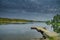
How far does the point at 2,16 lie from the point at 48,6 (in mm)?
788

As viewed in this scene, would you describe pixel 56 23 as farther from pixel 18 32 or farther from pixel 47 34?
pixel 18 32

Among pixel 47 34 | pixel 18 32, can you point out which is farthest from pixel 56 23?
pixel 18 32

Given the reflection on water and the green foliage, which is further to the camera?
the green foliage

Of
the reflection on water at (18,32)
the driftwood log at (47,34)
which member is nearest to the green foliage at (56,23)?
the driftwood log at (47,34)

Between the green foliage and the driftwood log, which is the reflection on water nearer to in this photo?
the driftwood log

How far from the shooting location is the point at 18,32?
2.43 metres

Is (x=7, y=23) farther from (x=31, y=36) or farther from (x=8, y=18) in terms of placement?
(x=31, y=36)

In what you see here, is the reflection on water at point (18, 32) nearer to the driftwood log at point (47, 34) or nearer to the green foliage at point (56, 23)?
the driftwood log at point (47, 34)

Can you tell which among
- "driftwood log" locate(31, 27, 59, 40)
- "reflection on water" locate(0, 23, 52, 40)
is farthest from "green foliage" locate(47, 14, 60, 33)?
"reflection on water" locate(0, 23, 52, 40)

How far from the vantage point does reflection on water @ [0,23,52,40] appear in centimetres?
238

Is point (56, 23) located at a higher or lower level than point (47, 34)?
higher

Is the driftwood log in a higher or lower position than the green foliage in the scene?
lower

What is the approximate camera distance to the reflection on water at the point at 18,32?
7.80 ft

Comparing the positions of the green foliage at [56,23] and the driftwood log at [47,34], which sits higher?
the green foliage at [56,23]
